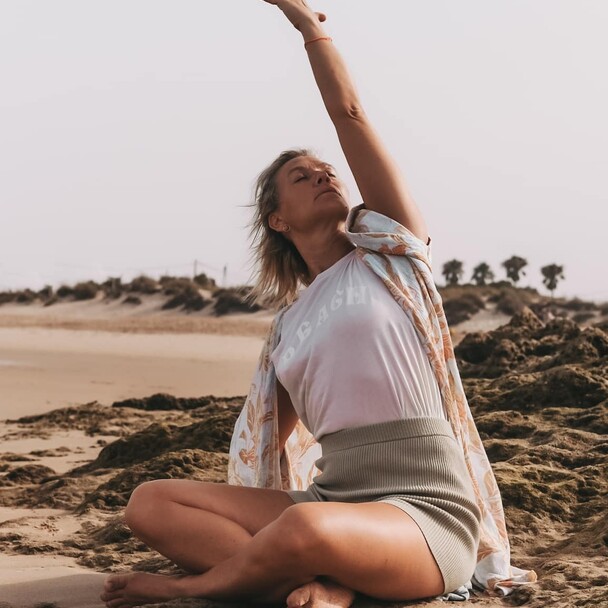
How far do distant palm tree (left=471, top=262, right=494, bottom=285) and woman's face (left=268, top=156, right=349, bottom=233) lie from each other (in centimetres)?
3726

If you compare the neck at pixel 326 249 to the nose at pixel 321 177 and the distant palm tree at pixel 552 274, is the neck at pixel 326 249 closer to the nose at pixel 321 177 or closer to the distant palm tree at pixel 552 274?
the nose at pixel 321 177

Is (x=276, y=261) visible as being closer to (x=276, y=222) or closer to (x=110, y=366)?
(x=276, y=222)

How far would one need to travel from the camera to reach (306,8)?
3.59 m

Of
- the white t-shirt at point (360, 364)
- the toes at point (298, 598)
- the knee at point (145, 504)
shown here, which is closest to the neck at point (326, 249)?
the white t-shirt at point (360, 364)

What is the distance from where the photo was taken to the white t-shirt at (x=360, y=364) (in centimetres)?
306

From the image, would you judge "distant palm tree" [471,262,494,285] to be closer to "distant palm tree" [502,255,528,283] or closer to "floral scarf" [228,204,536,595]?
"distant palm tree" [502,255,528,283]

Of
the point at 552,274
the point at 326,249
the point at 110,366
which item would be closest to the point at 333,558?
the point at 326,249

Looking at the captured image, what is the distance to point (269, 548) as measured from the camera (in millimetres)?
2762

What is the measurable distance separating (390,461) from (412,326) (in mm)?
438

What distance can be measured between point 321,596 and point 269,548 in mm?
203

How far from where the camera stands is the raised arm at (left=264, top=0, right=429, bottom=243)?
11.2 ft

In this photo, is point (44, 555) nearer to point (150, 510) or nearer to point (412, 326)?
point (150, 510)

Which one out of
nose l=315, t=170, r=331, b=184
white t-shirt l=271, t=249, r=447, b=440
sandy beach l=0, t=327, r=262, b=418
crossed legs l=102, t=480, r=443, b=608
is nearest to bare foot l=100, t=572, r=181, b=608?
crossed legs l=102, t=480, r=443, b=608

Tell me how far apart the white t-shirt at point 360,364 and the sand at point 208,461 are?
60cm
